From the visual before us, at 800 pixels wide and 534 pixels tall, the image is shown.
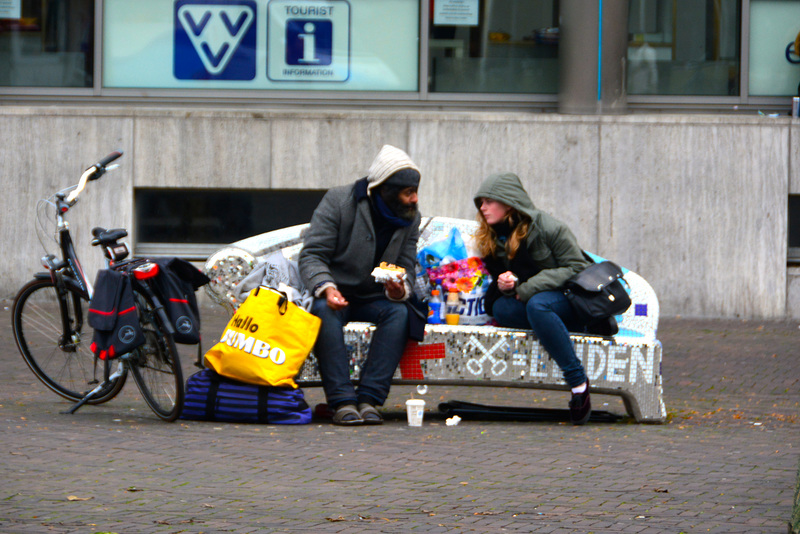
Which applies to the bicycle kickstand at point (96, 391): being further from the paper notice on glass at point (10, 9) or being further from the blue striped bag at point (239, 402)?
the paper notice on glass at point (10, 9)

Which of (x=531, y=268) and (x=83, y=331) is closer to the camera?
(x=531, y=268)

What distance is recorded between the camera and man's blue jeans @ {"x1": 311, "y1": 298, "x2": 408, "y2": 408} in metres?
5.83

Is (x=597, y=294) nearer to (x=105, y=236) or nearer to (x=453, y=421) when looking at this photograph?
(x=453, y=421)

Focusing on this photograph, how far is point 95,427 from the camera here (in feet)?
18.3

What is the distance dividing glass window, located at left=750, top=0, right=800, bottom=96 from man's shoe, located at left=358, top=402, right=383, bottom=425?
6.36 metres

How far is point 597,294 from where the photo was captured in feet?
19.4

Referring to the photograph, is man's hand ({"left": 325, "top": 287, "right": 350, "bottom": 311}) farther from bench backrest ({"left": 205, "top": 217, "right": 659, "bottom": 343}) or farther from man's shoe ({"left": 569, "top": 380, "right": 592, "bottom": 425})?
man's shoe ({"left": 569, "top": 380, "right": 592, "bottom": 425})

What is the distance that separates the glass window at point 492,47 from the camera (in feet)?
34.8

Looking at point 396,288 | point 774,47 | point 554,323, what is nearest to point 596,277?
point 554,323

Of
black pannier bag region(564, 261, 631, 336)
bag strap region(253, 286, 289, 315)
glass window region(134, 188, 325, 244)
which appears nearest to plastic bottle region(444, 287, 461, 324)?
black pannier bag region(564, 261, 631, 336)

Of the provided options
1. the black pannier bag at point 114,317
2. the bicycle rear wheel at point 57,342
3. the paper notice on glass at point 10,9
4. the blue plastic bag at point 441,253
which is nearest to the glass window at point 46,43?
the paper notice on glass at point 10,9

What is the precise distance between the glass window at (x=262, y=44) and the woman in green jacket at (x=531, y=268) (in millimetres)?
4868

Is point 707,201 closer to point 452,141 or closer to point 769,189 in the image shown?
point 769,189

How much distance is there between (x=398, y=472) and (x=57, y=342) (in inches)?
93.9
